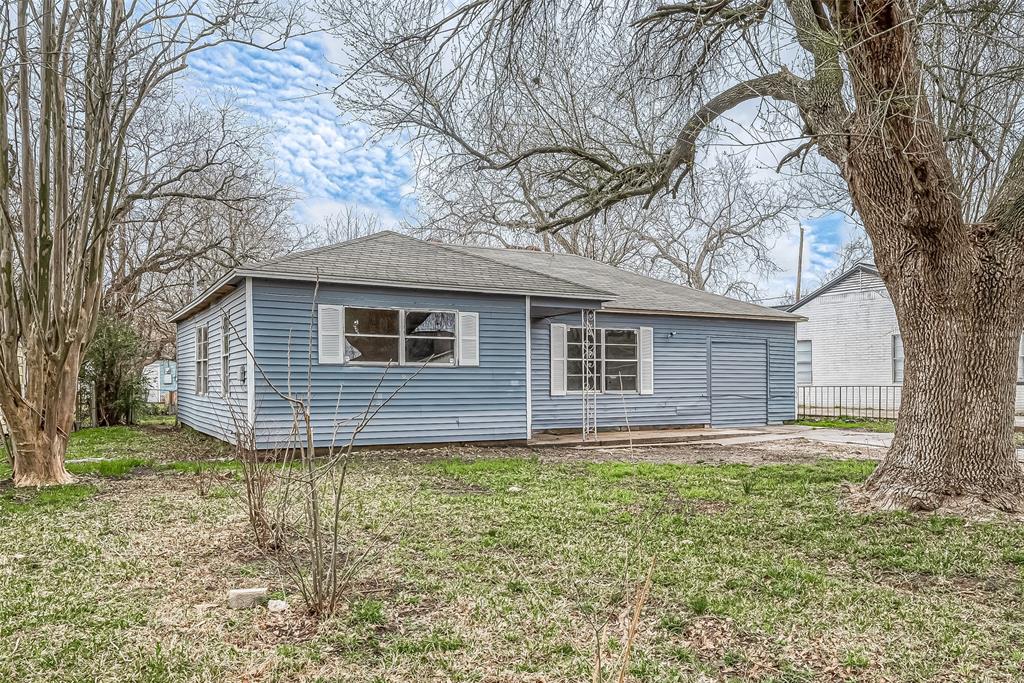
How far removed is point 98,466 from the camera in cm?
879

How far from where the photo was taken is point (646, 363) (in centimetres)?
1364

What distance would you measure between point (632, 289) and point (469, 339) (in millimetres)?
4995

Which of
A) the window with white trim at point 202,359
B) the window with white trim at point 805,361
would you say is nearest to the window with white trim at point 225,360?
the window with white trim at point 202,359

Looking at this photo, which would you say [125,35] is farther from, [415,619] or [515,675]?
[515,675]

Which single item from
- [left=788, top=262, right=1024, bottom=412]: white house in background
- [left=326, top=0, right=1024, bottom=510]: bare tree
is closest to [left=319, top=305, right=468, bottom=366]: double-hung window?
[left=326, top=0, right=1024, bottom=510]: bare tree

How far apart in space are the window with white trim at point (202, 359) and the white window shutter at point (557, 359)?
20.7 feet

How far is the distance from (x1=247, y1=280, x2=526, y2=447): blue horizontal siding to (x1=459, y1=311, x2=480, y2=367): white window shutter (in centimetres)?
9

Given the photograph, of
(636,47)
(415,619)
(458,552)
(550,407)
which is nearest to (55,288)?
(458,552)

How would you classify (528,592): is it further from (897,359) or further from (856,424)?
(897,359)

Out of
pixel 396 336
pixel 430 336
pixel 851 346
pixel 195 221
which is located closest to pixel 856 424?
pixel 851 346

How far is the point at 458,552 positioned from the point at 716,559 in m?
1.71

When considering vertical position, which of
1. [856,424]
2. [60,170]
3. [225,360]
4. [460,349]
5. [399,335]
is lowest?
[856,424]

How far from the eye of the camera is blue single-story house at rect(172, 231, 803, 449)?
32.9 ft

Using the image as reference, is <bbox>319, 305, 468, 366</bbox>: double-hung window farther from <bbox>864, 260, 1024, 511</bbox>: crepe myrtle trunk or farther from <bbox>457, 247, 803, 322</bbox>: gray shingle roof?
<bbox>864, 260, 1024, 511</bbox>: crepe myrtle trunk
